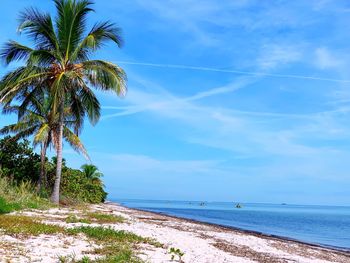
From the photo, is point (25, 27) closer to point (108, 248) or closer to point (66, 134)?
point (66, 134)

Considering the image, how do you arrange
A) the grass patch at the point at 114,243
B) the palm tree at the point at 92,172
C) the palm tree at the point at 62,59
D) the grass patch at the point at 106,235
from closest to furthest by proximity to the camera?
the grass patch at the point at 114,243 → the grass patch at the point at 106,235 → the palm tree at the point at 62,59 → the palm tree at the point at 92,172

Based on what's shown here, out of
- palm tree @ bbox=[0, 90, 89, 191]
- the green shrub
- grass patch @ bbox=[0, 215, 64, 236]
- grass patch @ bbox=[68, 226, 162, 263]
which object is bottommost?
grass patch @ bbox=[68, 226, 162, 263]

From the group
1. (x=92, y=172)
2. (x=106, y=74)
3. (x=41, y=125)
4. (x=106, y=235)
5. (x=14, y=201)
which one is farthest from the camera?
(x=92, y=172)

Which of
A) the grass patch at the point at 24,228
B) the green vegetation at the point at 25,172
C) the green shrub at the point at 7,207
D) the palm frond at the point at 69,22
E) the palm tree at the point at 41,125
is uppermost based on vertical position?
the palm frond at the point at 69,22

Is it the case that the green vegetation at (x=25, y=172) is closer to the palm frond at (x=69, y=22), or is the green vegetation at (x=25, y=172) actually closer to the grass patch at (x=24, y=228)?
the palm frond at (x=69, y=22)

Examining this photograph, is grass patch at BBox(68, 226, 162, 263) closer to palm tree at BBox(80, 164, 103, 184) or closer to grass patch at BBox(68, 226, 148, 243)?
grass patch at BBox(68, 226, 148, 243)

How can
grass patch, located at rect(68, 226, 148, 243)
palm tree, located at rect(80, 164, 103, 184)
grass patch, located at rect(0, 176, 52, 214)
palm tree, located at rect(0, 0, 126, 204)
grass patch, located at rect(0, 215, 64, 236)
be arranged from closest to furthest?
grass patch, located at rect(0, 215, 64, 236)
grass patch, located at rect(68, 226, 148, 243)
grass patch, located at rect(0, 176, 52, 214)
palm tree, located at rect(0, 0, 126, 204)
palm tree, located at rect(80, 164, 103, 184)

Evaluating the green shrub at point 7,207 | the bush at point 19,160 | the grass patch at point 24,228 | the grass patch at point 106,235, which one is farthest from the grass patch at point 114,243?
the bush at point 19,160

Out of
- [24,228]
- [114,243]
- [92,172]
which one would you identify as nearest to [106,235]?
[114,243]

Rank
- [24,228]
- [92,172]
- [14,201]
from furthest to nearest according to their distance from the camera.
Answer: [92,172] → [14,201] → [24,228]

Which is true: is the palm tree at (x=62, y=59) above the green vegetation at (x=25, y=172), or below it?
above

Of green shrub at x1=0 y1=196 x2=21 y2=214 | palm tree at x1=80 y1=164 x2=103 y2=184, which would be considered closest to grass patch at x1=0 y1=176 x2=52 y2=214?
green shrub at x1=0 y1=196 x2=21 y2=214

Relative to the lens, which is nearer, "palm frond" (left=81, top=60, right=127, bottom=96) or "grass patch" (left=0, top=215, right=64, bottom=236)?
"grass patch" (left=0, top=215, right=64, bottom=236)

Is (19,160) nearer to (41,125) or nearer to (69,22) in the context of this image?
(41,125)
